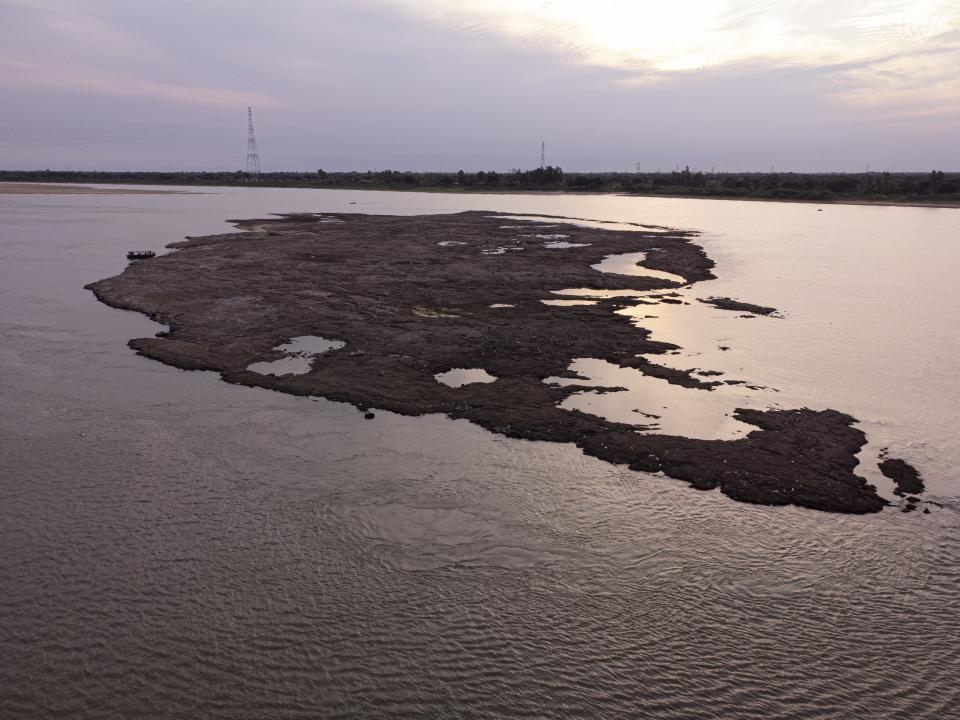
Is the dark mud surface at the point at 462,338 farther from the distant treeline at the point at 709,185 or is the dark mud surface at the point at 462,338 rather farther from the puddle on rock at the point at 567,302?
the distant treeline at the point at 709,185

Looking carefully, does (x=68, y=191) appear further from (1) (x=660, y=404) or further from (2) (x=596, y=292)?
(1) (x=660, y=404)

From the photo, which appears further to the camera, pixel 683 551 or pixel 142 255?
pixel 142 255

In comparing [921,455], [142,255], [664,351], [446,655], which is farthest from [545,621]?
[142,255]

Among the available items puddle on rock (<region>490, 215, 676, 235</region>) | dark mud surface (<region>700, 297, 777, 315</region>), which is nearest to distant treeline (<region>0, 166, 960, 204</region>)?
puddle on rock (<region>490, 215, 676, 235</region>)

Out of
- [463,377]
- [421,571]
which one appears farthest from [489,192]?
[421,571]

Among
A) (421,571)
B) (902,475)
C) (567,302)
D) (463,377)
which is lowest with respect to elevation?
(421,571)

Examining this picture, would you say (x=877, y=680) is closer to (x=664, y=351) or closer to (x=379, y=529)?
(x=379, y=529)

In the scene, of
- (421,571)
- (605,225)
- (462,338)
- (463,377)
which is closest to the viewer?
(421,571)

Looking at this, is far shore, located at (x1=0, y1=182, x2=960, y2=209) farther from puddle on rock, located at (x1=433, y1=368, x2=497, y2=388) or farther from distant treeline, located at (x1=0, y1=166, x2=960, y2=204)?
puddle on rock, located at (x1=433, y1=368, x2=497, y2=388)
